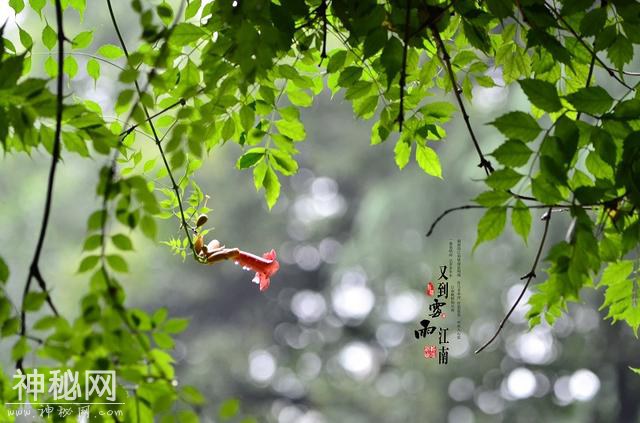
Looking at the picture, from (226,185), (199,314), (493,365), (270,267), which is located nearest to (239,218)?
(226,185)

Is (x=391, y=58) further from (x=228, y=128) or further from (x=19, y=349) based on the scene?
(x=19, y=349)

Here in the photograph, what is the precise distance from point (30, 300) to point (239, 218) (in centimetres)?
705

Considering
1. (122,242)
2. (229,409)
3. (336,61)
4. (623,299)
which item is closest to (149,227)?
(122,242)

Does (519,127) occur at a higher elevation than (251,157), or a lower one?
lower

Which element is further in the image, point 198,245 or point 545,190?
point 198,245

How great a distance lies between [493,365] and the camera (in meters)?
6.64

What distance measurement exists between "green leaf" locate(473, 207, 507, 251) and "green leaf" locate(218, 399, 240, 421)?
9.0 inches

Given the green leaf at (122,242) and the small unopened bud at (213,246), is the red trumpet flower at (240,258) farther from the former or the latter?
the green leaf at (122,242)

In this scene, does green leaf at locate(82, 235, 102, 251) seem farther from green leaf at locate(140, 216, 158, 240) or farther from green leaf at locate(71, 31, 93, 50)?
green leaf at locate(71, 31, 93, 50)

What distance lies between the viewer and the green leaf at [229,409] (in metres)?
0.51

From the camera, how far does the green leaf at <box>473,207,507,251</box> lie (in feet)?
2.10

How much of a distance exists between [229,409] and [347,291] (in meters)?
7.19

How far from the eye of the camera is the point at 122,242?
0.54m

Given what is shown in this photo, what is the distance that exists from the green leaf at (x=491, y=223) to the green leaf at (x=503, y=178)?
0.06 ft
